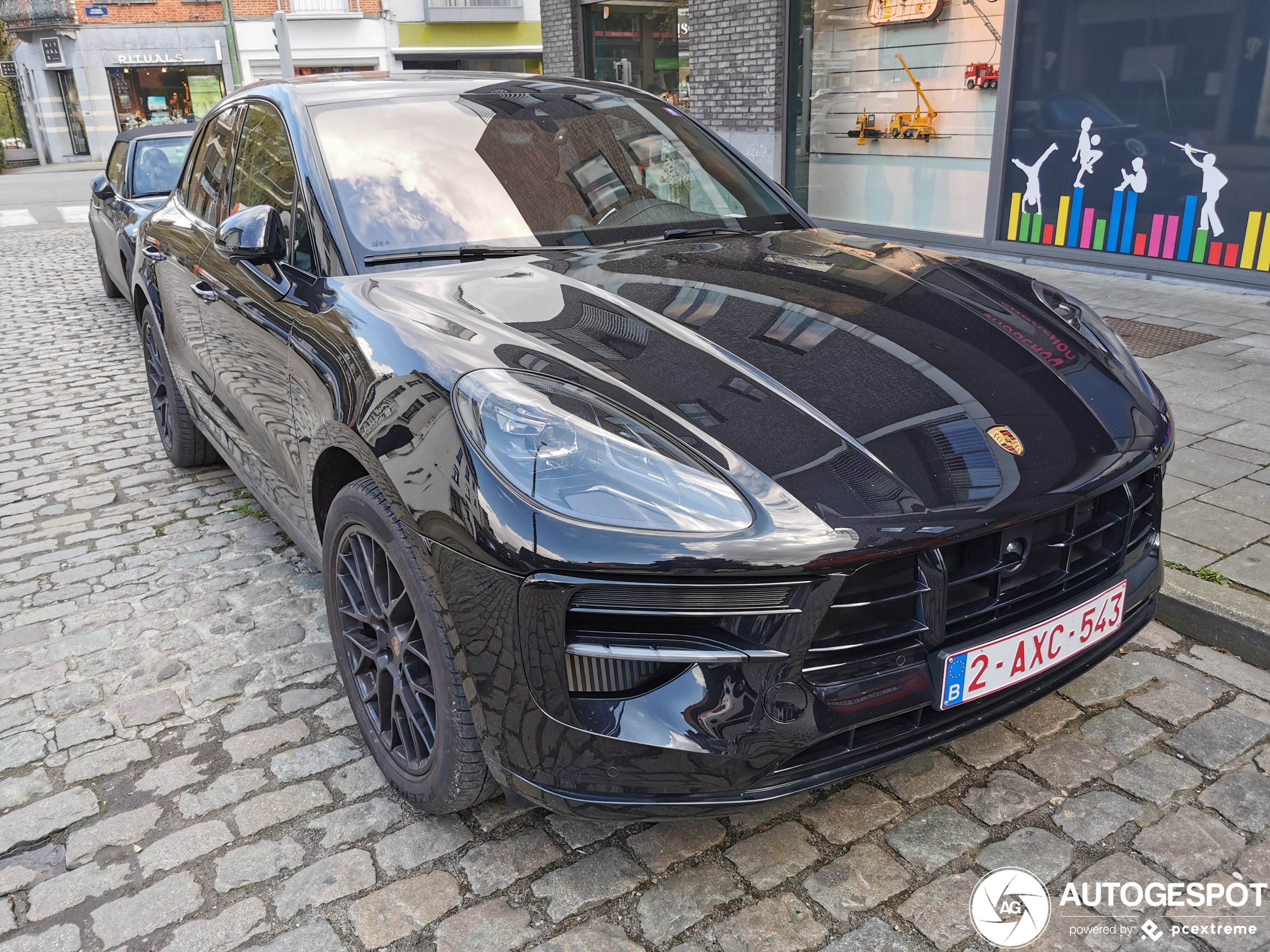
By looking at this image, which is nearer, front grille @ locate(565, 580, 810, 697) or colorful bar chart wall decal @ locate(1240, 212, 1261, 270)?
front grille @ locate(565, 580, 810, 697)

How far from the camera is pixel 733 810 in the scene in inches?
74.1

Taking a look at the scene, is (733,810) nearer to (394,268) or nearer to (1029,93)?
(394,268)

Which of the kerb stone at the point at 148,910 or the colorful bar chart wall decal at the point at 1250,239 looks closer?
the kerb stone at the point at 148,910

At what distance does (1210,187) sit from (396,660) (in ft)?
24.1

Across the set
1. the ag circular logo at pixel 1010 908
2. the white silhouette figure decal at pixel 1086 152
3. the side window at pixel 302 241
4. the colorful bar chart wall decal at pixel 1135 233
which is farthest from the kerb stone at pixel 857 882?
the white silhouette figure decal at pixel 1086 152

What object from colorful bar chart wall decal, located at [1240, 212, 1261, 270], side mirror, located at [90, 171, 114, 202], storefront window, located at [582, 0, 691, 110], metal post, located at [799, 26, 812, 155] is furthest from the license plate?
storefront window, located at [582, 0, 691, 110]

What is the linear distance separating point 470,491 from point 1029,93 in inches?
325

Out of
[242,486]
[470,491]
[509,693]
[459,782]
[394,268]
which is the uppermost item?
[394,268]

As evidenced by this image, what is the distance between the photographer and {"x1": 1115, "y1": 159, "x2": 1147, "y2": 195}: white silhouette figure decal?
25.4 ft

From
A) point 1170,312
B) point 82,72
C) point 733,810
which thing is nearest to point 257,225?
point 733,810

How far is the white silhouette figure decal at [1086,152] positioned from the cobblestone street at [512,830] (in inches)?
229

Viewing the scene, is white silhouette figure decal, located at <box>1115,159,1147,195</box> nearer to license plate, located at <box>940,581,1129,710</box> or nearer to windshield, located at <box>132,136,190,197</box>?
license plate, located at <box>940,581,1129,710</box>

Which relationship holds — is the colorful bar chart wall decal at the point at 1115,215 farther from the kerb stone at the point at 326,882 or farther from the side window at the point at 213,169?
the kerb stone at the point at 326,882

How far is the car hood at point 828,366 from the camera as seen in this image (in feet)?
6.26
